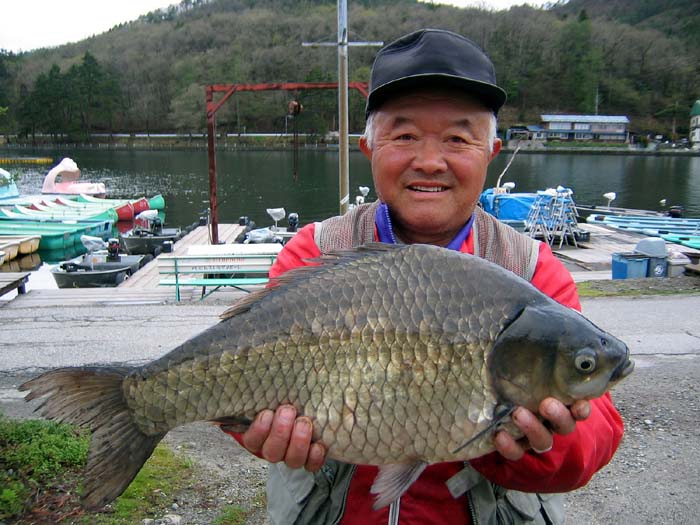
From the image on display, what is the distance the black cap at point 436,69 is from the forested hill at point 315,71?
73.8 metres

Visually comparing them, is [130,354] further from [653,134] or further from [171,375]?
[653,134]

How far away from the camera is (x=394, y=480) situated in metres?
1.79

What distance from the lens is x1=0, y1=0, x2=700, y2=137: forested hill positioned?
9212 cm

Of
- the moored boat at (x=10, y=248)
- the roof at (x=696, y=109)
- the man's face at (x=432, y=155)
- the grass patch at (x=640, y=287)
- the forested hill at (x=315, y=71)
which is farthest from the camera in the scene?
the forested hill at (x=315, y=71)

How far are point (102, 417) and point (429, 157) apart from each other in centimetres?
159

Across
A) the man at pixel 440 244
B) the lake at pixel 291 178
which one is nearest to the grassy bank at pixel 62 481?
the man at pixel 440 244

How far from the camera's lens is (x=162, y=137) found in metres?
99.5

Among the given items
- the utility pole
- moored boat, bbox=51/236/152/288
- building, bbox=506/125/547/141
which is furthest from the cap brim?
building, bbox=506/125/547/141

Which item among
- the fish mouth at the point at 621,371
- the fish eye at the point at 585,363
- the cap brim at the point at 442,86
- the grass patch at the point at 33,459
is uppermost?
the cap brim at the point at 442,86

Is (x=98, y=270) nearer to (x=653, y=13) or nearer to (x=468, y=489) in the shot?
(x=468, y=489)

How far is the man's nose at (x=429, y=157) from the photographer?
2.04 metres

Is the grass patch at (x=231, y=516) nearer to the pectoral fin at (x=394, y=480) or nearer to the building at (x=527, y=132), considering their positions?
the pectoral fin at (x=394, y=480)

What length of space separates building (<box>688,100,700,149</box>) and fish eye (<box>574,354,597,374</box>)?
340 ft

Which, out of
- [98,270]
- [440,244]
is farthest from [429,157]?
[98,270]
